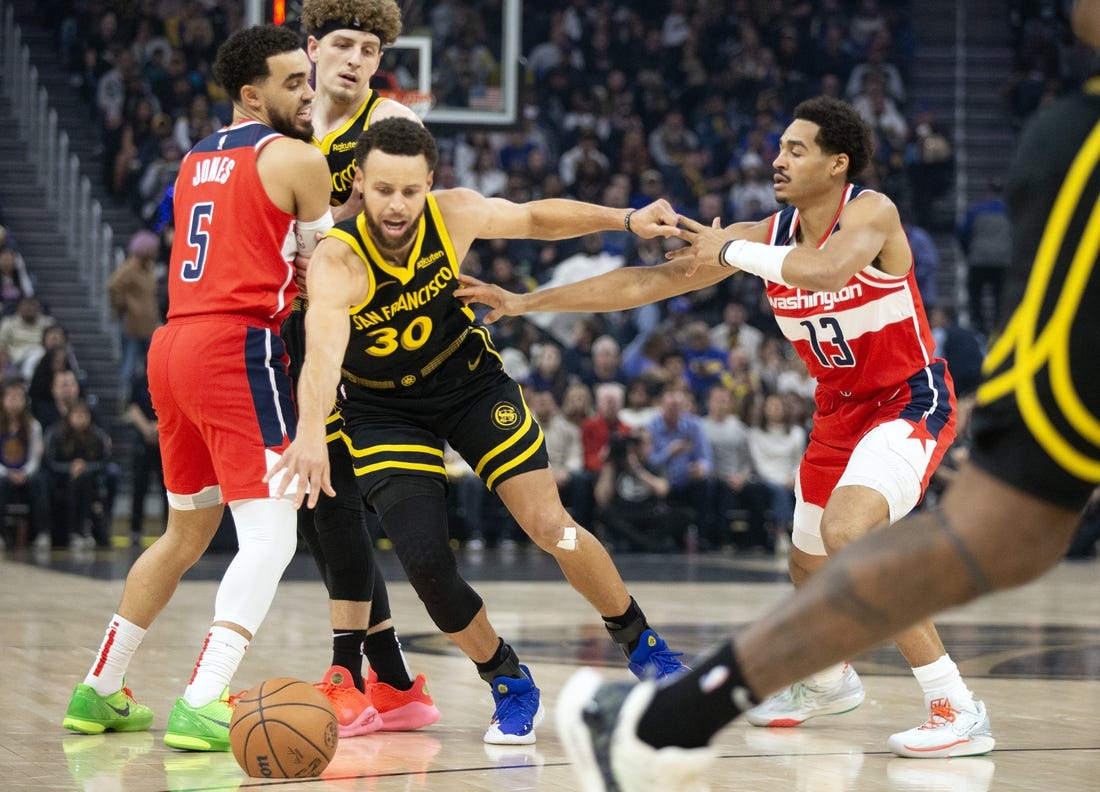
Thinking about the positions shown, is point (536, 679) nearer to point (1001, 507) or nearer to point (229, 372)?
point (229, 372)

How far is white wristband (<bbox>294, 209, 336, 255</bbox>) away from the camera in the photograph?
523cm

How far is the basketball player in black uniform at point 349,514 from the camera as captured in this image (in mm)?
5566

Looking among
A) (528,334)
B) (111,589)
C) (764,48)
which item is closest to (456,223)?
(111,589)

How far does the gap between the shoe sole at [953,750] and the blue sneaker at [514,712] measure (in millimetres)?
1221

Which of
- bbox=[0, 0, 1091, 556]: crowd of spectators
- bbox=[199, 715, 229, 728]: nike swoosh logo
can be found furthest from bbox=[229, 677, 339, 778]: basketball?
bbox=[0, 0, 1091, 556]: crowd of spectators

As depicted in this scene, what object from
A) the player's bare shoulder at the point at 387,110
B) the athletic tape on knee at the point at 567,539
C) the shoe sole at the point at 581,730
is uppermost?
the player's bare shoulder at the point at 387,110

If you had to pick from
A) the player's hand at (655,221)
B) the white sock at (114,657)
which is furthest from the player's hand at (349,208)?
the white sock at (114,657)

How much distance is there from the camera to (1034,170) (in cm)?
293

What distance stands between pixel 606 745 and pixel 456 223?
2556 mm

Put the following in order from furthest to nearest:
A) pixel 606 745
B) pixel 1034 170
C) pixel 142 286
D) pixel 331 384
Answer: pixel 142 286 < pixel 331 384 < pixel 606 745 < pixel 1034 170

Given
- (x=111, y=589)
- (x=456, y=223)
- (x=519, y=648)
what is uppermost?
(x=456, y=223)

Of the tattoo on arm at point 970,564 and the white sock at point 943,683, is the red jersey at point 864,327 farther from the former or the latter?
the tattoo on arm at point 970,564

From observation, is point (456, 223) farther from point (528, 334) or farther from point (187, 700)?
point (528, 334)

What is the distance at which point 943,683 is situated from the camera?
5262 mm
